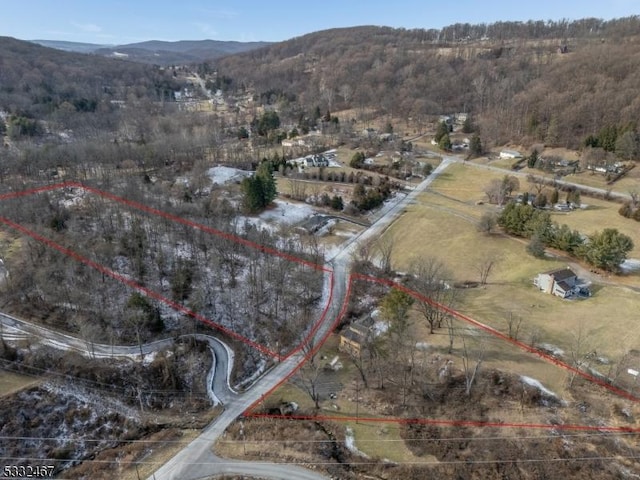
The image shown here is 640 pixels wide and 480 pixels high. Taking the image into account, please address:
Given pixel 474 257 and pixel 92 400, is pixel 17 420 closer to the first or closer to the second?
pixel 92 400

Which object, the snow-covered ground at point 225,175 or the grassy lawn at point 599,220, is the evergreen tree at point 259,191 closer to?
the snow-covered ground at point 225,175

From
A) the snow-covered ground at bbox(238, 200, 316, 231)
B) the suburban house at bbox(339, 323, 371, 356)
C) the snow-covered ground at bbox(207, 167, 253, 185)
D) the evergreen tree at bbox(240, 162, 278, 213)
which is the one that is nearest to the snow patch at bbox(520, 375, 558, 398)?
the suburban house at bbox(339, 323, 371, 356)

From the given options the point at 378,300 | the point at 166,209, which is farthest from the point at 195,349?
the point at 166,209

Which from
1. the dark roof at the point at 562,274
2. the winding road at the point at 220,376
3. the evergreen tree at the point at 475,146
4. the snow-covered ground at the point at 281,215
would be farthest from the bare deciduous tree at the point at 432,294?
the evergreen tree at the point at 475,146

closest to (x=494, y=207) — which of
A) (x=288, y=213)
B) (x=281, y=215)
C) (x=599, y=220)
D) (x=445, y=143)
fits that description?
(x=599, y=220)

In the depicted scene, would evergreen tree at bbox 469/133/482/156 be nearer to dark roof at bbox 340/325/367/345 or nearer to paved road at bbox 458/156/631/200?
paved road at bbox 458/156/631/200

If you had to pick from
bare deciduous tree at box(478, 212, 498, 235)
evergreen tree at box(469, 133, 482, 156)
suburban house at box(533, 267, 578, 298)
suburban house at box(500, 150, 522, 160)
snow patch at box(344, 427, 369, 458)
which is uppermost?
evergreen tree at box(469, 133, 482, 156)
